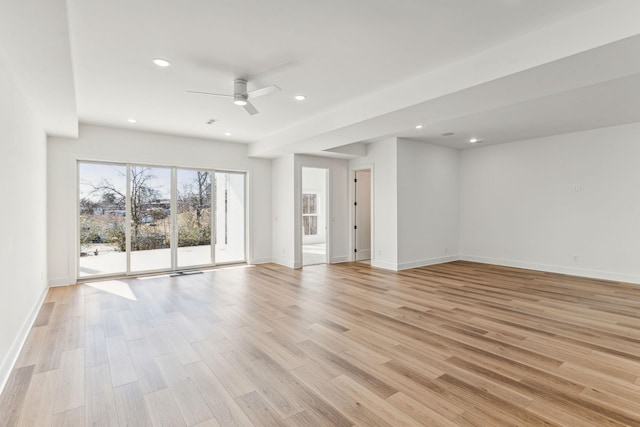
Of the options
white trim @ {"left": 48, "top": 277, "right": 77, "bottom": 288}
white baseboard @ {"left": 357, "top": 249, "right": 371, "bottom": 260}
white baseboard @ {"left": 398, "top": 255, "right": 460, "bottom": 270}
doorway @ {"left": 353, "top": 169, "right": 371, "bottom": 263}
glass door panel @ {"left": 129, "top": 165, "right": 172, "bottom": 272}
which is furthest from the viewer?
white baseboard @ {"left": 357, "top": 249, "right": 371, "bottom": 260}

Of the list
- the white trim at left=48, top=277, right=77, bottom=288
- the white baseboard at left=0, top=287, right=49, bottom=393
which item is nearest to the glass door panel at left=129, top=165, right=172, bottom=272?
the white trim at left=48, top=277, right=77, bottom=288

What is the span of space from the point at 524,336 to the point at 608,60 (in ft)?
8.61

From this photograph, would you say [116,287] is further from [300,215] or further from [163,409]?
[163,409]

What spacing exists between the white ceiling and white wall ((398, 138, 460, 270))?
194 centimetres

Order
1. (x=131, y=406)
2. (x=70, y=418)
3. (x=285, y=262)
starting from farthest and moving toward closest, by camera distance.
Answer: (x=285, y=262) → (x=131, y=406) → (x=70, y=418)

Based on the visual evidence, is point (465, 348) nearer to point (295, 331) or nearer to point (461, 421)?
point (461, 421)

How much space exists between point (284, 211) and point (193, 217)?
2.00 metres

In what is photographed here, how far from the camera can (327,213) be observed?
762cm

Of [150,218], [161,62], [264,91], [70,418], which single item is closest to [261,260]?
[150,218]

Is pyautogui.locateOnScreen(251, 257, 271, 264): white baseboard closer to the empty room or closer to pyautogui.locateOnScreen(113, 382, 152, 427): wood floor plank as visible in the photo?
the empty room

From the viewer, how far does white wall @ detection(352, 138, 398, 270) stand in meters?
6.64

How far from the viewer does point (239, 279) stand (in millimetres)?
5973

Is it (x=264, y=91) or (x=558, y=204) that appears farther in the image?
(x=558, y=204)

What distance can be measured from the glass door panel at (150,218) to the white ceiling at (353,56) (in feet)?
5.32
